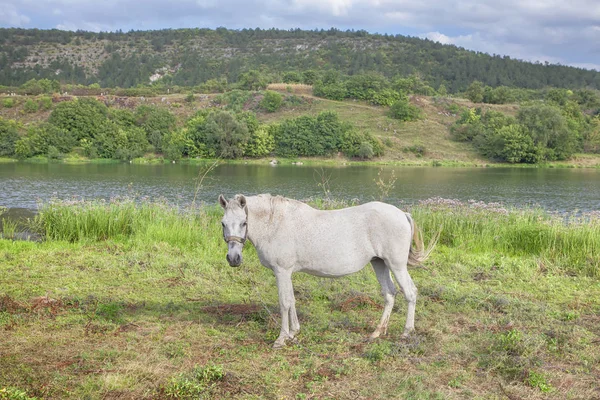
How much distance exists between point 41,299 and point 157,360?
2.71 meters

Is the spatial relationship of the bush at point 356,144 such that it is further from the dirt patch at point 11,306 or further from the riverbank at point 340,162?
the dirt patch at point 11,306

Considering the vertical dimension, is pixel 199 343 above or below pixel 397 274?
below

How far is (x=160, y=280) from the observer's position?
7828mm

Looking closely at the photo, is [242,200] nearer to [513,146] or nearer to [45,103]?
[513,146]

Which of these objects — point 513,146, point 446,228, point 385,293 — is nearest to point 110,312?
point 385,293

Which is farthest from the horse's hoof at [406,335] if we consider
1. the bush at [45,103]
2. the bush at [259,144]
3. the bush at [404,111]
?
the bush at [45,103]

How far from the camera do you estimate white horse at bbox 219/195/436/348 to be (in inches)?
214

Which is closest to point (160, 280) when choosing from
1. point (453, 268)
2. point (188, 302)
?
point (188, 302)

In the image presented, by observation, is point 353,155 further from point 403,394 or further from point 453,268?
point 403,394

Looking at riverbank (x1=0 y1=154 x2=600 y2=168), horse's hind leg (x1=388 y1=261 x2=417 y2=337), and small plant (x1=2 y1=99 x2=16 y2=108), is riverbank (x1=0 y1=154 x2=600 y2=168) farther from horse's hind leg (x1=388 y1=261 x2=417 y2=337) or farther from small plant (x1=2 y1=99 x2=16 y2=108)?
horse's hind leg (x1=388 y1=261 x2=417 y2=337)

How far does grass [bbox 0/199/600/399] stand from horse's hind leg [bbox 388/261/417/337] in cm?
17

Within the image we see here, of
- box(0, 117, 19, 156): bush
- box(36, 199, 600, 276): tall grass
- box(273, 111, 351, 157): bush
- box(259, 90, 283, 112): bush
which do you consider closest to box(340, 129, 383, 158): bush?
box(273, 111, 351, 157): bush

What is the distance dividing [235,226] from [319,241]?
102 cm

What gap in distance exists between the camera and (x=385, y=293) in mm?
5863
